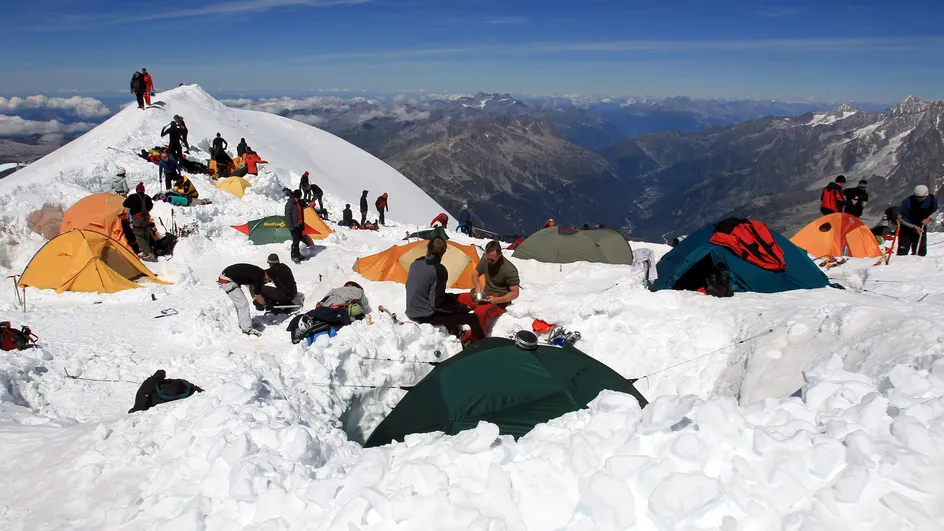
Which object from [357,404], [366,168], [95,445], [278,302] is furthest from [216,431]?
[366,168]

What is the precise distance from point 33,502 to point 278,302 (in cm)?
644

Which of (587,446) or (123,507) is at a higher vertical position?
(587,446)

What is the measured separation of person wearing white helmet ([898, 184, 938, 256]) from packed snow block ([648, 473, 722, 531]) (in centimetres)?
1125

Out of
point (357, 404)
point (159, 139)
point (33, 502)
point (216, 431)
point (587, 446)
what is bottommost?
point (357, 404)

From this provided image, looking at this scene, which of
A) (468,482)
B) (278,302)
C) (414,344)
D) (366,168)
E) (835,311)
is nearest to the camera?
(468,482)

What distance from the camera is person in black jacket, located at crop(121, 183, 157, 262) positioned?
534 inches

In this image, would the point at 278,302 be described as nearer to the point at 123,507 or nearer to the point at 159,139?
the point at 123,507

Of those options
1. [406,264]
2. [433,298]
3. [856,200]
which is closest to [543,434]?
[433,298]

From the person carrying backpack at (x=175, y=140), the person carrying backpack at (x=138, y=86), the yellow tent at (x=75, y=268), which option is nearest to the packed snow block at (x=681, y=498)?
the yellow tent at (x=75, y=268)

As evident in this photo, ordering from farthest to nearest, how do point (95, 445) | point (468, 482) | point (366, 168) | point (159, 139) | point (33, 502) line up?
1. point (366, 168)
2. point (159, 139)
3. point (95, 445)
4. point (33, 502)
5. point (468, 482)

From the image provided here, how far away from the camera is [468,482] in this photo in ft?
10.6

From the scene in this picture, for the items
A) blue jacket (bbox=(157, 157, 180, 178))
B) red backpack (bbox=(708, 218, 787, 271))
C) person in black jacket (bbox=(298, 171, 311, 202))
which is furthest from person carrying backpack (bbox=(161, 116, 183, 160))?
red backpack (bbox=(708, 218, 787, 271))

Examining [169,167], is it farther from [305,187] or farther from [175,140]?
[305,187]

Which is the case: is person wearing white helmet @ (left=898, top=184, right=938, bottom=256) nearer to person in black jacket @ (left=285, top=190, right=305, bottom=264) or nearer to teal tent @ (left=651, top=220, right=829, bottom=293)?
teal tent @ (left=651, top=220, right=829, bottom=293)
